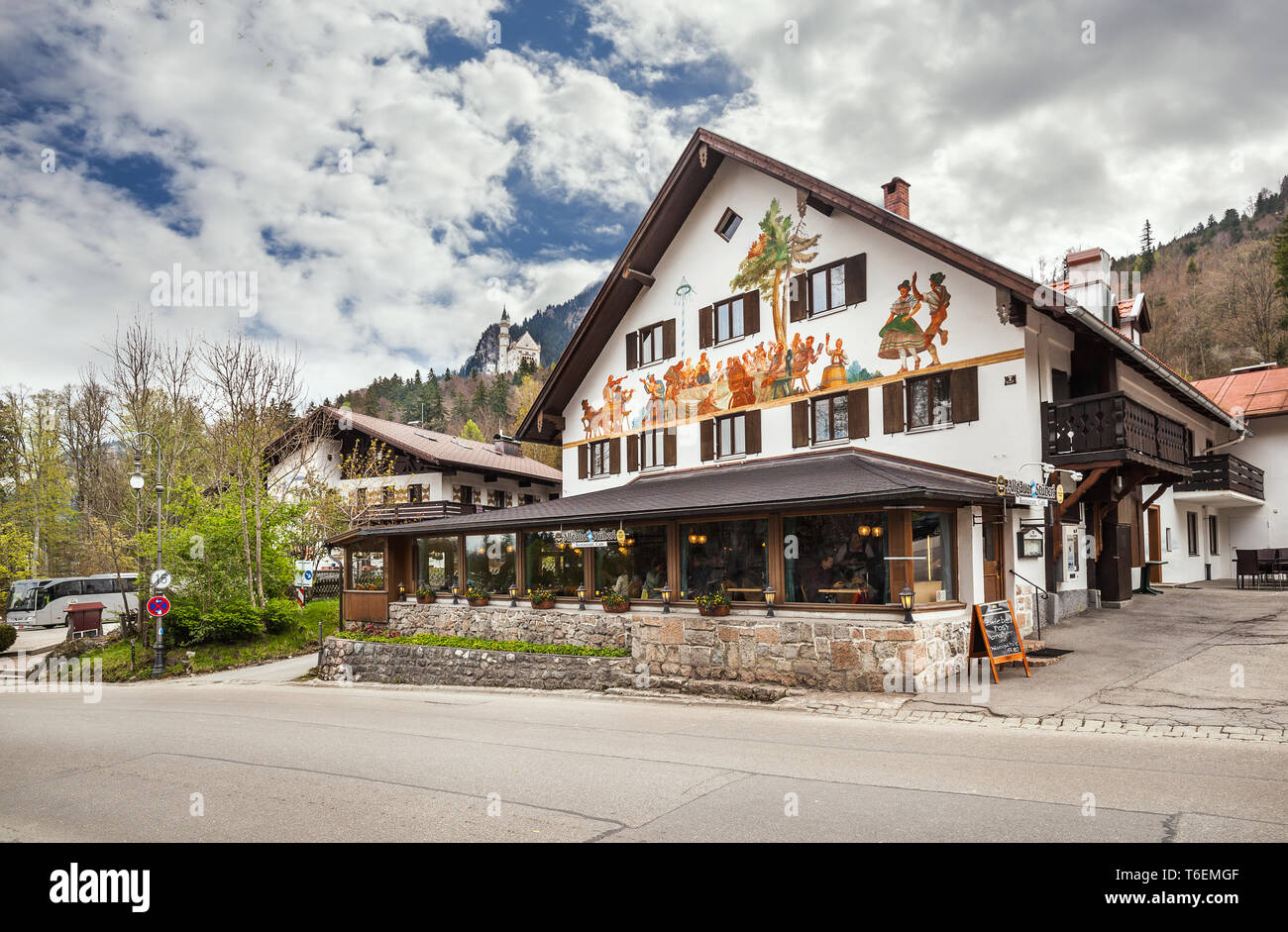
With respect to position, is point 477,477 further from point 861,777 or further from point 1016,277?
point 861,777

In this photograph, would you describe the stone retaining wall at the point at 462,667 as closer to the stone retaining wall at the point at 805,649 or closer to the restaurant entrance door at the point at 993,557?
the stone retaining wall at the point at 805,649

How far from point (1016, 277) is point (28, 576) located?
167ft

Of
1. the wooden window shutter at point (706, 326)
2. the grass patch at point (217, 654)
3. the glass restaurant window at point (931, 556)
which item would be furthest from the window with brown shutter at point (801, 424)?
the grass patch at point (217, 654)

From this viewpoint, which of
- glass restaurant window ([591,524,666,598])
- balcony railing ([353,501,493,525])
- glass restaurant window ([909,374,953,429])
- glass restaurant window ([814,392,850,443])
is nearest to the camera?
glass restaurant window ([591,524,666,598])

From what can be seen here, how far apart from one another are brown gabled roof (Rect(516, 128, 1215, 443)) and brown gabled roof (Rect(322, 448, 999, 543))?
425 centimetres

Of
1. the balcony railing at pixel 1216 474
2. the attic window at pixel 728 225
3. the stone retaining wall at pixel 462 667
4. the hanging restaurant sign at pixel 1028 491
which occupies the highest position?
the attic window at pixel 728 225

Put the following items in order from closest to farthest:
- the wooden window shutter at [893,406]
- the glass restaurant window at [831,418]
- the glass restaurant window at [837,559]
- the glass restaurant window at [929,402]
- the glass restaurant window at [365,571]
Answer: the glass restaurant window at [837,559]
the glass restaurant window at [929,402]
the wooden window shutter at [893,406]
the glass restaurant window at [831,418]
the glass restaurant window at [365,571]

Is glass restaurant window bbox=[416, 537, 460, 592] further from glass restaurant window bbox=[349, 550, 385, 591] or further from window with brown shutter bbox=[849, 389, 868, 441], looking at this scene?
window with brown shutter bbox=[849, 389, 868, 441]

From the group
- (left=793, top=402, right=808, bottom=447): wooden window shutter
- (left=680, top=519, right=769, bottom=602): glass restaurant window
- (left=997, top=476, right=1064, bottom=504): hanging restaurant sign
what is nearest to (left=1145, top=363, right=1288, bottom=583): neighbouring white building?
(left=793, top=402, right=808, bottom=447): wooden window shutter

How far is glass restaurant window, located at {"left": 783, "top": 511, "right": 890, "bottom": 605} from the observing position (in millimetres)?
14023

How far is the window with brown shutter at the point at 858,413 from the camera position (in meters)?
19.4

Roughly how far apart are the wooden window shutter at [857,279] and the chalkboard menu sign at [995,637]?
328 inches

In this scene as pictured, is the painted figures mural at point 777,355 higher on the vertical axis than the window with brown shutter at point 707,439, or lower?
higher
